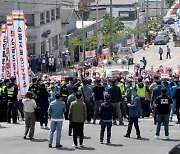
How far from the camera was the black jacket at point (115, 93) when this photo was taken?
25219 millimetres

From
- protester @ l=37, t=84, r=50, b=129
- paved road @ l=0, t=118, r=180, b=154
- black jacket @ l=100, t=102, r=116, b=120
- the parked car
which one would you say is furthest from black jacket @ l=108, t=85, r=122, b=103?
the parked car

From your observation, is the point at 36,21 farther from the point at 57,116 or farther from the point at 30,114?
the point at 57,116

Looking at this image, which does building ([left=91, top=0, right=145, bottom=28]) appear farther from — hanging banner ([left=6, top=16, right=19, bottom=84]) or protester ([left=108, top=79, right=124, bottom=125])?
protester ([left=108, top=79, right=124, bottom=125])

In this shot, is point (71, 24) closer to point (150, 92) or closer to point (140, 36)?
point (140, 36)

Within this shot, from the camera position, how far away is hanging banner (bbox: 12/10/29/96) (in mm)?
30016

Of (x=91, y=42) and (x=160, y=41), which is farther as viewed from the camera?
(x=160, y=41)

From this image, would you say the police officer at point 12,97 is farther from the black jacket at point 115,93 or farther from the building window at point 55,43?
the building window at point 55,43

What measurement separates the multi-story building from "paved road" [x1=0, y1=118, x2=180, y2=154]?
3804cm

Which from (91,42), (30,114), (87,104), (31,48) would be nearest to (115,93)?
(87,104)

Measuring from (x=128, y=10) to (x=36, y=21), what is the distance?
135 feet

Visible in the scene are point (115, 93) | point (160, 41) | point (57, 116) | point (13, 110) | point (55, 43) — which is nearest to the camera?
point (57, 116)

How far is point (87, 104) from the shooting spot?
25.6 meters

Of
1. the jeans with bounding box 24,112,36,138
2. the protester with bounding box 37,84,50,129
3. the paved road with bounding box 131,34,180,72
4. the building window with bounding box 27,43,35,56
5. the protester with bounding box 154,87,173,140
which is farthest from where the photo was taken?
the paved road with bounding box 131,34,180,72

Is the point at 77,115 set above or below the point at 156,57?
below
